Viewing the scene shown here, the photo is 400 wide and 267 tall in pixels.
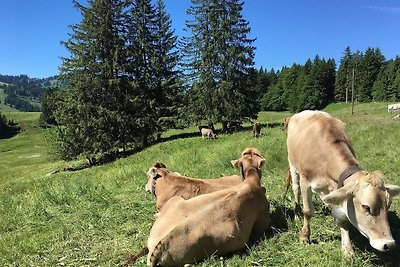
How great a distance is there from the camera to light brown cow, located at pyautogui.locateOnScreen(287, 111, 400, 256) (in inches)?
165

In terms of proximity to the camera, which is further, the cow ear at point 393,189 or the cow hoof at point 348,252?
the cow hoof at point 348,252

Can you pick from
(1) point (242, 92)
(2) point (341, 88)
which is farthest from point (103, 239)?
(2) point (341, 88)

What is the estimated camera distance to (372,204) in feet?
13.7

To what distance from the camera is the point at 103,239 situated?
762 centimetres

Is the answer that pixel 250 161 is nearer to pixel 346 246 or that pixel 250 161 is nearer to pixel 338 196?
pixel 346 246

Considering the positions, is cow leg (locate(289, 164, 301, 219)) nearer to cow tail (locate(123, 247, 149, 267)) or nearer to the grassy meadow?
the grassy meadow

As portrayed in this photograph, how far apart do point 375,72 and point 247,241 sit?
333 feet

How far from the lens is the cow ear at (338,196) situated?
14.4 feet

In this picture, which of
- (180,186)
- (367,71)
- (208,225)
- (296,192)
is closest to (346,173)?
(208,225)

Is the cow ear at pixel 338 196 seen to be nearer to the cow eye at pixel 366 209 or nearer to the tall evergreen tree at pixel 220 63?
the cow eye at pixel 366 209

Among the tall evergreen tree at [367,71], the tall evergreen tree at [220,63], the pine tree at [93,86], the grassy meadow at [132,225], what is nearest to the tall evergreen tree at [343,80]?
the tall evergreen tree at [367,71]

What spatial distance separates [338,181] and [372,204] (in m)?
0.76

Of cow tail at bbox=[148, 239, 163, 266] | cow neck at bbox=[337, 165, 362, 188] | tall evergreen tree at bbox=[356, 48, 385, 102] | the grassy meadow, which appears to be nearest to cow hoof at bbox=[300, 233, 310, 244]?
the grassy meadow

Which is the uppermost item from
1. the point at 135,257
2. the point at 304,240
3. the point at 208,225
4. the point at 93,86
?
the point at 93,86
